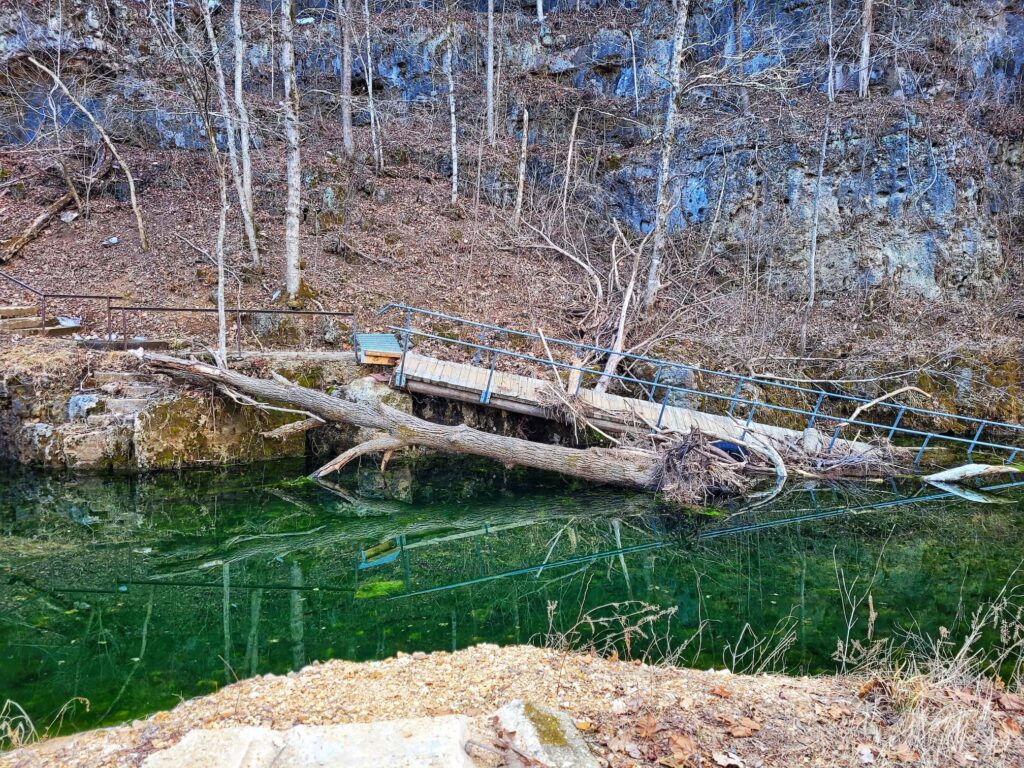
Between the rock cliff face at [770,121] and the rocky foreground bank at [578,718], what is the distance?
1522 cm

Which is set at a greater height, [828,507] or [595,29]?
[595,29]

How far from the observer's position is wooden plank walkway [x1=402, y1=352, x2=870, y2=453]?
11.9 m

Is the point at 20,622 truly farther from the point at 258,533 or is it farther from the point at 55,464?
the point at 55,464

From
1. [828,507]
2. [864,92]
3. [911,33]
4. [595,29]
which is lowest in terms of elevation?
[828,507]

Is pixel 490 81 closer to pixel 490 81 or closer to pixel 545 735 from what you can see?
pixel 490 81

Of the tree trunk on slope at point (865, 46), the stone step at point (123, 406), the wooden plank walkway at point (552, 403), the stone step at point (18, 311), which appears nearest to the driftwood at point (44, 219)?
the stone step at point (18, 311)

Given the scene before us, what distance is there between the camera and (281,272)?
16.4 meters

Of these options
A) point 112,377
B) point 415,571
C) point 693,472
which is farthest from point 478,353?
point 112,377

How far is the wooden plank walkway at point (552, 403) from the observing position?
11883 millimetres

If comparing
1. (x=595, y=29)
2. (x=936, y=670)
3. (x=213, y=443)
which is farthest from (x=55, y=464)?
(x=595, y=29)

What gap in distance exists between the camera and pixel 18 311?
541 inches

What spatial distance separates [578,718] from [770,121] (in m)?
20.4

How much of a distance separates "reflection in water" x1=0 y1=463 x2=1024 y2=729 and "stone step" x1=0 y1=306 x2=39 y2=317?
469cm

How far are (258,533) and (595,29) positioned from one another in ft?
76.0
